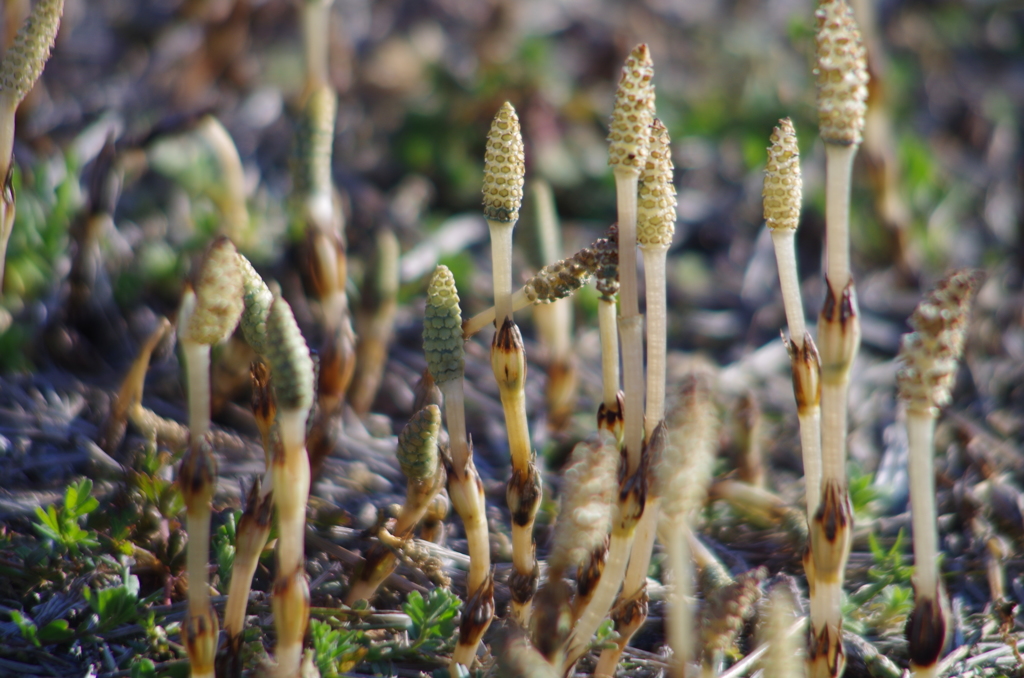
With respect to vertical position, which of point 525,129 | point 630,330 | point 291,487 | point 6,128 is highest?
point 525,129

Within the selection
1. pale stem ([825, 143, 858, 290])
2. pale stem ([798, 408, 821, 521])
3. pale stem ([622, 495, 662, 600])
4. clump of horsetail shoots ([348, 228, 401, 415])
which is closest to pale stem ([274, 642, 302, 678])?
pale stem ([622, 495, 662, 600])

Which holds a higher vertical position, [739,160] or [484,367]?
[739,160]

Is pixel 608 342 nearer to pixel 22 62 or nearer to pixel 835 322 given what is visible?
pixel 835 322

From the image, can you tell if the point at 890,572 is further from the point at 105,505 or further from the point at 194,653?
the point at 105,505

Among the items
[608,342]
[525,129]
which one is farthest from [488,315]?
[525,129]

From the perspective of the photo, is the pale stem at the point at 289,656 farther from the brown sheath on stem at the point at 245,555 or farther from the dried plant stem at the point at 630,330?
the dried plant stem at the point at 630,330

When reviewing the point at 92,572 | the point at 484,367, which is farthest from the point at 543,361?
the point at 92,572
